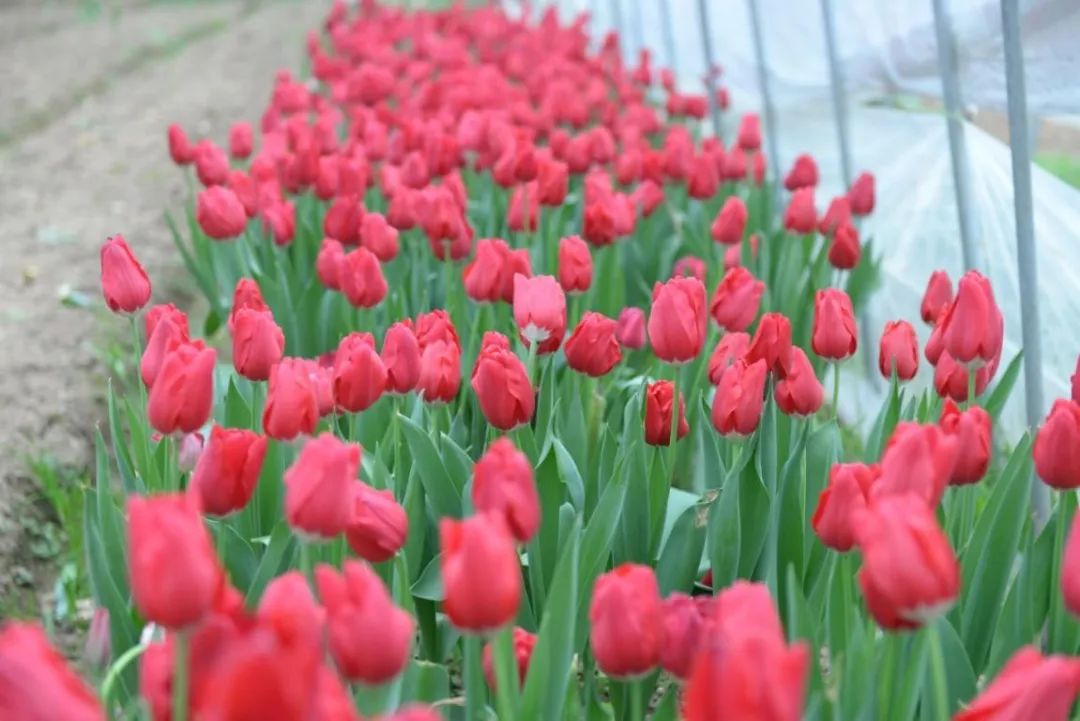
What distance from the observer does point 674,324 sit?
5.59ft

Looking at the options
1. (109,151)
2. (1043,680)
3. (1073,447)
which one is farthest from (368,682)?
(109,151)

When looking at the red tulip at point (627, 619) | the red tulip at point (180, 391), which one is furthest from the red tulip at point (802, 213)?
the red tulip at point (627, 619)

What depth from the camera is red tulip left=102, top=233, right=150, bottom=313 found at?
1.88 m

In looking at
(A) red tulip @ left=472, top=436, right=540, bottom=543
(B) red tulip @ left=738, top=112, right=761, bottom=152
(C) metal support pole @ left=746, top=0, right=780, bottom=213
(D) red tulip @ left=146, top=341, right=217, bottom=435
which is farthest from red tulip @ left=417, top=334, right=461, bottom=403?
(C) metal support pole @ left=746, top=0, right=780, bottom=213

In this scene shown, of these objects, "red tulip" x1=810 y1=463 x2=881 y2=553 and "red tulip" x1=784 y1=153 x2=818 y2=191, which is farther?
"red tulip" x1=784 y1=153 x2=818 y2=191

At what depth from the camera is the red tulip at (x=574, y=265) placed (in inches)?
89.1

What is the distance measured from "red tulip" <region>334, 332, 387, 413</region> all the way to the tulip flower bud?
1.12 meters

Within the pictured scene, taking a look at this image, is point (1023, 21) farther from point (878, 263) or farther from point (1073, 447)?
point (1073, 447)

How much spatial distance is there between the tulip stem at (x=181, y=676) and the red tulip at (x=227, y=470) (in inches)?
16.6

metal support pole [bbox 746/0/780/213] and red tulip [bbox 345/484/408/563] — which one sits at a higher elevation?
red tulip [bbox 345/484/408/563]

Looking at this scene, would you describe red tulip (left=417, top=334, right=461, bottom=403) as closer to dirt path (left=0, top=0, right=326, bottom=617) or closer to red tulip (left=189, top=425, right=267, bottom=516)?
red tulip (left=189, top=425, right=267, bottom=516)

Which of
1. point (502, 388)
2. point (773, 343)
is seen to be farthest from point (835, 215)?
point (502, 388)

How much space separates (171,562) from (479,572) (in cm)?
22

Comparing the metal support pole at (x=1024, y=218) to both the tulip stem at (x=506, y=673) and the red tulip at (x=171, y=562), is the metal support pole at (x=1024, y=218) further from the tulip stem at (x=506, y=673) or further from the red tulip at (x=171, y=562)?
the red tulip at (x=171, y=562)
